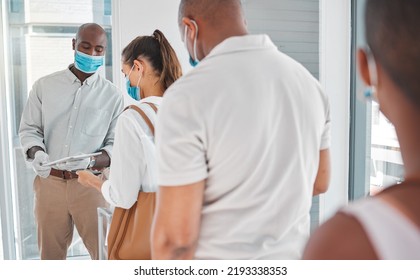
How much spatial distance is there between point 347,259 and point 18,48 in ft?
6.79

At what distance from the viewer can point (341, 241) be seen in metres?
0.39

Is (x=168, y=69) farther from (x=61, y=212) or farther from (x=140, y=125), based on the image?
(x=61, y=212)

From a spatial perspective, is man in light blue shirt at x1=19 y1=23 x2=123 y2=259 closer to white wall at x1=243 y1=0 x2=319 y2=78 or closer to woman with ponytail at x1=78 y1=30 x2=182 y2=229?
woman with ponytail at x1=78 y1=30 x2=182 y2=229

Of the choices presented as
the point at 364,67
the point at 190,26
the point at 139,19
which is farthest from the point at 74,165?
the point at 364,67

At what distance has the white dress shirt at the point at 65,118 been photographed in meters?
1.86

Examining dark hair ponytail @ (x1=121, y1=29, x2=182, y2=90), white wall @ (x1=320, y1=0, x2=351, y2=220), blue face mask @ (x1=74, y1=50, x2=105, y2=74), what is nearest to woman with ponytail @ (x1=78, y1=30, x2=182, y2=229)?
dark hair ponytail @ (x1=121, y1=29, x2=182, y2=90)

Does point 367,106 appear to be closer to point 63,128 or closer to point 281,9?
point 281,9

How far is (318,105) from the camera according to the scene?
89 centimetres

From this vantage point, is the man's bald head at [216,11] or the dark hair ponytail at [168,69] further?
the dark hair ponytail at [168,69]

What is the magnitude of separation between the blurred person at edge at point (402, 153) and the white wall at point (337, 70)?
5.76 ft

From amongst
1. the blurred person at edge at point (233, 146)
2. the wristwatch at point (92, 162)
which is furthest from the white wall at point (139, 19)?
the blurred person at edge at point (233, 146)

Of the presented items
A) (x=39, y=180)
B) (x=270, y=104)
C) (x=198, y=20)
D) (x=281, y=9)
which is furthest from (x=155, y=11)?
(x=270, y=104)

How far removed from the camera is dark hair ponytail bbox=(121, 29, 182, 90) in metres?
1.24

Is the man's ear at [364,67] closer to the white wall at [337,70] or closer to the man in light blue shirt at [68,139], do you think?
the man in light blue shirt at [68,139]
